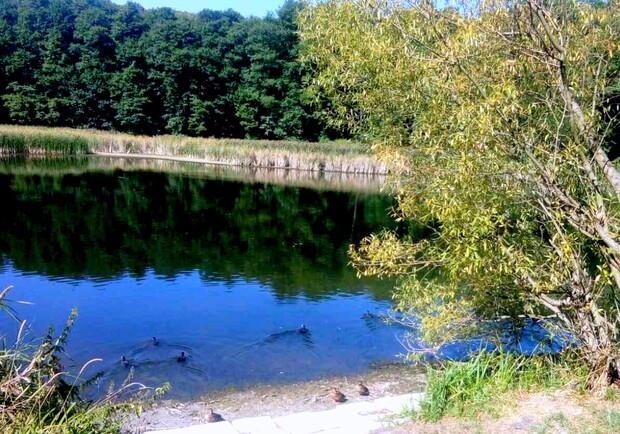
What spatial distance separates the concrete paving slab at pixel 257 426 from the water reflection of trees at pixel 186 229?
24.1 ft

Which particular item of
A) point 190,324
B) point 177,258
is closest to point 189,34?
point 177,258

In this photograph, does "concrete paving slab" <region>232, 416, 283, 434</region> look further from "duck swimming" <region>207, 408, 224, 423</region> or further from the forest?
the forest

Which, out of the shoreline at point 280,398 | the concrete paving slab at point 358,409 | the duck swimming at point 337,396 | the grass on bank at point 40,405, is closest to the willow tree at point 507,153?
the concrete paving slab at point 358,409

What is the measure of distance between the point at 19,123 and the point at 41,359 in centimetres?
6007

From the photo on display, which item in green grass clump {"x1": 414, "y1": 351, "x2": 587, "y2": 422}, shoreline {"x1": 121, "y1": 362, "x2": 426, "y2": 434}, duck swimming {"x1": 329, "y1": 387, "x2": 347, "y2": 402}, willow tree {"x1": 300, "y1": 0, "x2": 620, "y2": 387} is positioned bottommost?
shoreline {"x1": 121, "y1": 362, "x2": 426, "y2": 434}

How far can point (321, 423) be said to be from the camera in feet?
17.5

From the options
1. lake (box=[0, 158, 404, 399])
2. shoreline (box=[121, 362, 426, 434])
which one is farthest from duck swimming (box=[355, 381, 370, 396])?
lake (box=[0, 158, 404, 399])

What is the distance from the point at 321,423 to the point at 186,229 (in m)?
14.7

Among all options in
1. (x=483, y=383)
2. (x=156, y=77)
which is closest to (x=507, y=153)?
(x=483, y=383)

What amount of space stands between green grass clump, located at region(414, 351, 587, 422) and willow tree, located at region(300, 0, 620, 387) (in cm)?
34

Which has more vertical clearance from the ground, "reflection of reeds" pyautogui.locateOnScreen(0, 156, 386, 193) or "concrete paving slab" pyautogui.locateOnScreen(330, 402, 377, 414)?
"concrete paving slab" pyautogui.locateOnScreen(330, 402, 377, 414)

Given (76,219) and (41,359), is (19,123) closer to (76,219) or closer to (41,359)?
(76,219)

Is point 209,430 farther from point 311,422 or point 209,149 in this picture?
point 209,149

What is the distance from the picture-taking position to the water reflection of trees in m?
14.4
